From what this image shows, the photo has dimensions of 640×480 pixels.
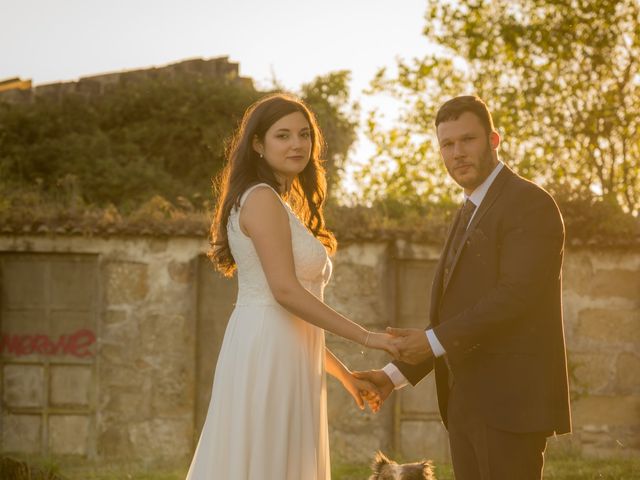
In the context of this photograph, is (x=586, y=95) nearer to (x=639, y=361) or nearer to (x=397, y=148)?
(x=397, y=148)

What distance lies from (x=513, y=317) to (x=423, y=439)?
19.5ft

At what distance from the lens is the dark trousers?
12.2 feet

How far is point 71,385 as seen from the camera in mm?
9547

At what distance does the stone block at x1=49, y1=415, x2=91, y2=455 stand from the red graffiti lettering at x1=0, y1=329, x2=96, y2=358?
0.64 m

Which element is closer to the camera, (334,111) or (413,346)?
(413,346)

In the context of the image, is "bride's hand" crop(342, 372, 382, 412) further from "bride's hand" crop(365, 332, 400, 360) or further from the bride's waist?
the bride's waist

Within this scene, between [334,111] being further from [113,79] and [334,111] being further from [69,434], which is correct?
[69,434]

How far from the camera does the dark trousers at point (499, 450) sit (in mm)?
3725

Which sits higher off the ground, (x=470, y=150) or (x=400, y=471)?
(x=470, y=150)

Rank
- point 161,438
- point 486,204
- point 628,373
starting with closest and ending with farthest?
point 486,204
point 161,438
point 628,373

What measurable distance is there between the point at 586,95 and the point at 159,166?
8.19 meters

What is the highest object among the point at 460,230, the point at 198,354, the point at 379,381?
the point at 460,230

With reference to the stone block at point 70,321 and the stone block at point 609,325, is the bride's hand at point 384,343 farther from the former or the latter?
the stone block at point 70,321

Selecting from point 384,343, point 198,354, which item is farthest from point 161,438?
point 384,343
